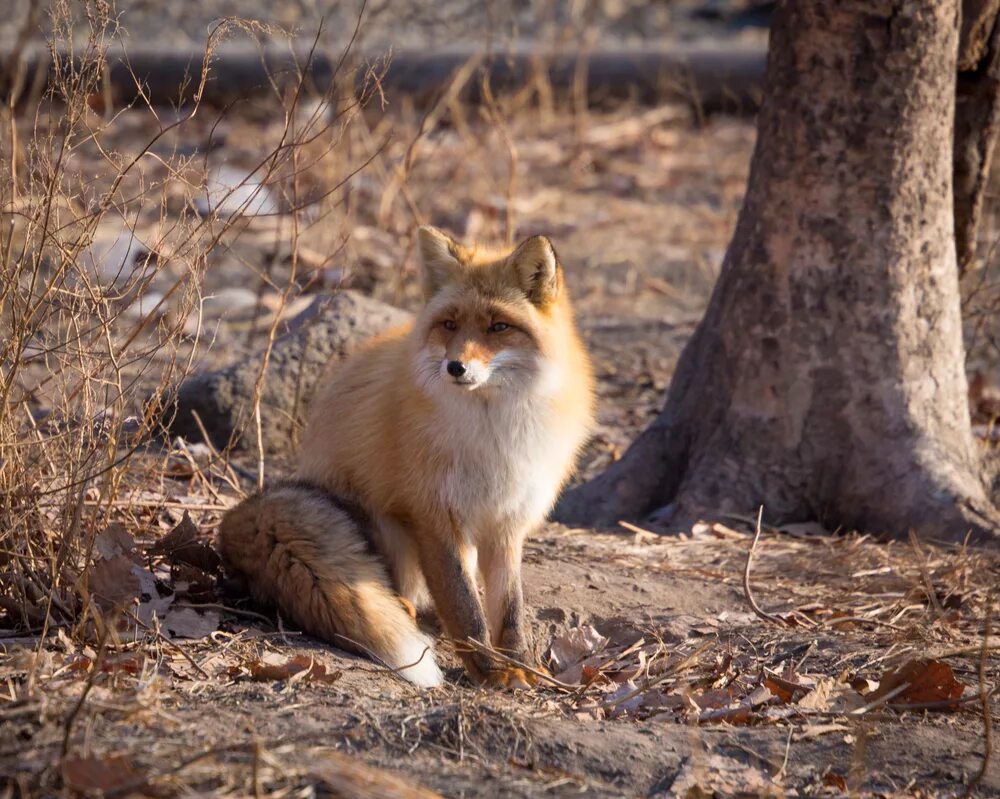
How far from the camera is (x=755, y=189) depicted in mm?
5801

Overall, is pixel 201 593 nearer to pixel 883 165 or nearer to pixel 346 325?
pixel 346 325

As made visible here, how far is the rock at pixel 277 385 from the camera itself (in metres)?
6.28

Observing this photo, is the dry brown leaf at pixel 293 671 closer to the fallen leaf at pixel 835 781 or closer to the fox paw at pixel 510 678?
the fox paw at pixel 510 678

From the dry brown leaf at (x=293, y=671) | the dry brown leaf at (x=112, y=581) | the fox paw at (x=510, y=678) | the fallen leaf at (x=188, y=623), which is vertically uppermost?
the dry brown leaf at (x=112, y=581)

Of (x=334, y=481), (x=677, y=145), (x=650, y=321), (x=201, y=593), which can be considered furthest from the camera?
(x=677, y=145)

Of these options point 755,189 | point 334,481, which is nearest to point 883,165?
point 755,189

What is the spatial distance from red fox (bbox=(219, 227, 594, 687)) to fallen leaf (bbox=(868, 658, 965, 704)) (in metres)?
1.31

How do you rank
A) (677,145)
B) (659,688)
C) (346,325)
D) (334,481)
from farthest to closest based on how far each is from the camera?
(677,145), (346,325), (334,481), (659,688)

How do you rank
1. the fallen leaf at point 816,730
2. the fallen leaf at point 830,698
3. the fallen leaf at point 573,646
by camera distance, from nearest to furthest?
the fallen leaf at point 816,730
the fallen leaf at point 830,698
the fallen leaf at point 573,646

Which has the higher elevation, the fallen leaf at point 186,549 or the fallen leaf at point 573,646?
the fallen leaf at point 186,549

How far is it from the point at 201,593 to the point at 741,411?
2932 mm

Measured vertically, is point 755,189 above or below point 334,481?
above

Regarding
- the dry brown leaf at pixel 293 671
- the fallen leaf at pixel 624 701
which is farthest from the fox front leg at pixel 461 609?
the dry brown leaf at pixel 293 671

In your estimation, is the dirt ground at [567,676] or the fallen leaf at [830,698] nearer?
the dirt ground at [567,676]
